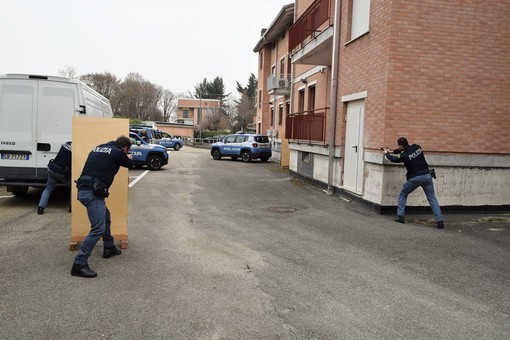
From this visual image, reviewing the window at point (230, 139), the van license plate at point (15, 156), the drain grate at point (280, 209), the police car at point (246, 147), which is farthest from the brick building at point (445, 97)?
the window at point (230, 139)

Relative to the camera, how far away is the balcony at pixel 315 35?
12.7 meters

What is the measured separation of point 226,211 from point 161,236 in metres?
2.42

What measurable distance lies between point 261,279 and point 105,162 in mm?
2309

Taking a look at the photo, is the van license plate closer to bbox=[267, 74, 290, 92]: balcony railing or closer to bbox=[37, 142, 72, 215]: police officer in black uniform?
bbox=[37, 142, 72, 215]: police officer in black uniform

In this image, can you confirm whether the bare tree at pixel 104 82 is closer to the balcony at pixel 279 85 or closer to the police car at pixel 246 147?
the police car at pixel 246 147

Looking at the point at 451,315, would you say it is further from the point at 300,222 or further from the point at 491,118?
the point at 491,118

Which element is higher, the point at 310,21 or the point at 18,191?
the point at 310,21

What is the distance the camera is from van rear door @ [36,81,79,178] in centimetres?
861

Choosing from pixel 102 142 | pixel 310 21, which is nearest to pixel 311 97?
pixel 310 21

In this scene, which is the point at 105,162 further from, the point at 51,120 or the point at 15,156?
the point at 15,156

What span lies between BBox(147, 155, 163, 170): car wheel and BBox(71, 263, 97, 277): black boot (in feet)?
44.2

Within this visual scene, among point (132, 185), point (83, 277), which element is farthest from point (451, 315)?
point (132, 185)

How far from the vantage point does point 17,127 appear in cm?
855

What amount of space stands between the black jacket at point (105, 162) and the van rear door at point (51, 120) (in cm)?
412
